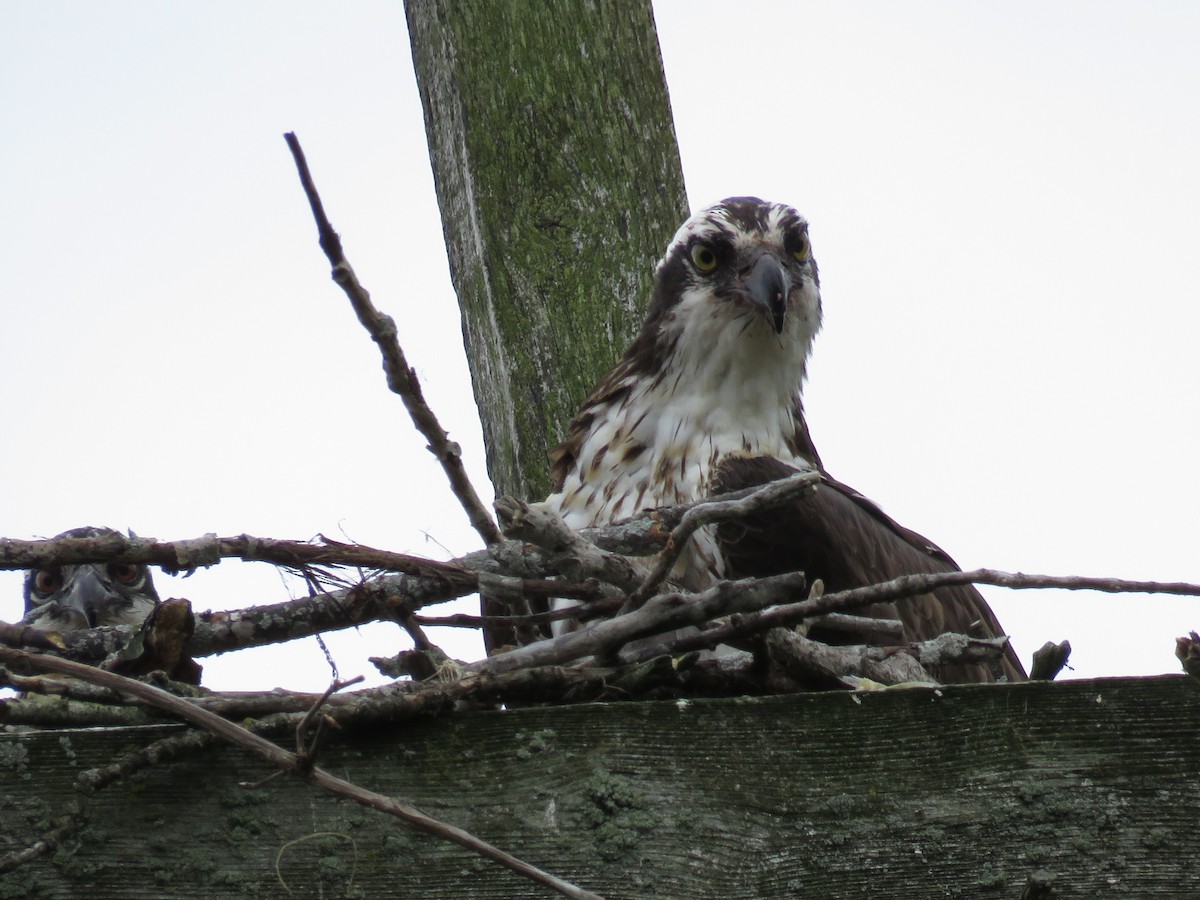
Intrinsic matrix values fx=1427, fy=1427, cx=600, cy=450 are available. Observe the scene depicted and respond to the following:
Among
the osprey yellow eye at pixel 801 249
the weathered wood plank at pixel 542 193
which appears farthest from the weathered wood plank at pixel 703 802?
the osprey yellow eye at pixel 801 249

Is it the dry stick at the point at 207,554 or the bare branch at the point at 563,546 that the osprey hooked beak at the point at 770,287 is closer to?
the bare branch at the point at 563,546

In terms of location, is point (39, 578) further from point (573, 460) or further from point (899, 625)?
point (899, 625)

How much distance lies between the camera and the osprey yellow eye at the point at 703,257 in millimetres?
4483

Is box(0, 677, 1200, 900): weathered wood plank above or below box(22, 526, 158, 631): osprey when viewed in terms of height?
below

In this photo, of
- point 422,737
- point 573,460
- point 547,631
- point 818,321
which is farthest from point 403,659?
point 818,321

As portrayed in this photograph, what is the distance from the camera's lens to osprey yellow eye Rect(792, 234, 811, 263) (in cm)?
473

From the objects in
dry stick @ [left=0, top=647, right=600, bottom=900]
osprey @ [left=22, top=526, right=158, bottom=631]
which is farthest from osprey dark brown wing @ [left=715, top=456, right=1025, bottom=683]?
osprey @ [left=22, top=526, right=158, bottom=631]

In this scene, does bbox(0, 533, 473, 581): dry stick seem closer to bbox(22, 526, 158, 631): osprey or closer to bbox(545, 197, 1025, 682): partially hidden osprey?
bbox(545, 197, 1025, 682): partially hidden osprey

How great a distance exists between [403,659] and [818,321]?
8.98 ft

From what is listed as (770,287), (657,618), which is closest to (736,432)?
(770,287)

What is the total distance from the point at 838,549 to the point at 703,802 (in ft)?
5.58

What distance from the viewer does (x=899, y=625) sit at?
115 inches

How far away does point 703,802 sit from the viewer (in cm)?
214

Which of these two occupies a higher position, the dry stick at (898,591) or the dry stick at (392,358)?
the dry stick at (392,358)
